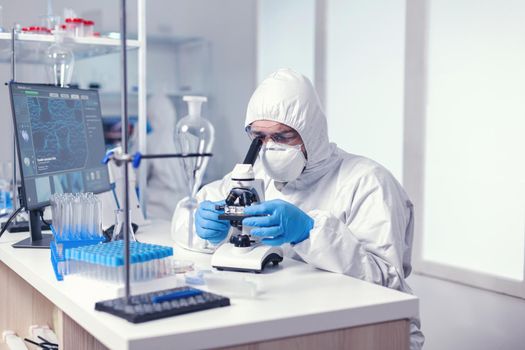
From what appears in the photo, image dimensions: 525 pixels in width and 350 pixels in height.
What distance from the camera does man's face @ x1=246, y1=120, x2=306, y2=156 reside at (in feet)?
6.13

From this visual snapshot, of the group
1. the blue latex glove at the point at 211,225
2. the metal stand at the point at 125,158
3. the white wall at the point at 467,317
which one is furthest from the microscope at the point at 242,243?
the white wall at the point at 467,317

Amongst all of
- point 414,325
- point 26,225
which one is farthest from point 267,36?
point 414,325

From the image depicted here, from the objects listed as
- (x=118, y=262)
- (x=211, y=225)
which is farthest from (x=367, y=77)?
(x=118, y=262)

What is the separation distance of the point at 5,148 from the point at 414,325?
3380 mm

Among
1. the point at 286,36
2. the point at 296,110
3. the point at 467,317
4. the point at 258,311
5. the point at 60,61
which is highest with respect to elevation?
the point at 286,36

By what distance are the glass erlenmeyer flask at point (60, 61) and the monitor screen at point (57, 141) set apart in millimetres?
304

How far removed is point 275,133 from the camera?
6.14 ft

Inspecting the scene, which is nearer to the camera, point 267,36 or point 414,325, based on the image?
point 414,325

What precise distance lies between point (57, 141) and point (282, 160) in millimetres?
697

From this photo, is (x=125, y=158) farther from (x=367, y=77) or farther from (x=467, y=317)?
(x=367, y=77)

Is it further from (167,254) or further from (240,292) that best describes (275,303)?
(167,254)

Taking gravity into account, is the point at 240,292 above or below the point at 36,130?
below

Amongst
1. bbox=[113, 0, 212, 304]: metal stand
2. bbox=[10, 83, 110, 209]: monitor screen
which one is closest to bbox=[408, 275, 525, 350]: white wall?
bbox=[10, 83, 110, 209]: monitor screen

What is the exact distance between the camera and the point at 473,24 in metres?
2.54
